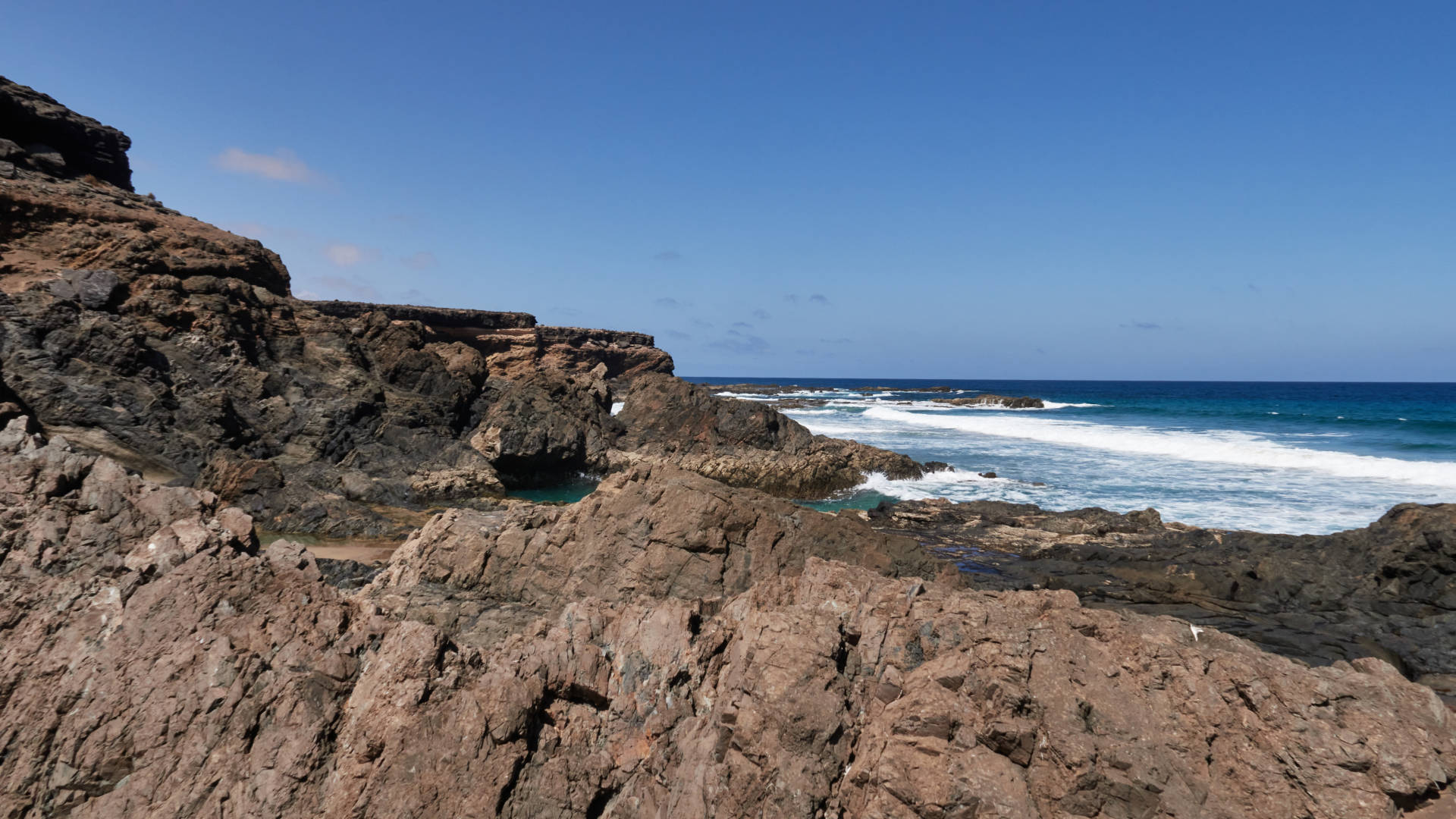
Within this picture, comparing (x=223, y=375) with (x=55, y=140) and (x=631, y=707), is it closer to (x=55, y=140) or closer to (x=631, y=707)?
(x=55, y=140)

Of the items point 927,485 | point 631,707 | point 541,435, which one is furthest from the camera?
point 927,485

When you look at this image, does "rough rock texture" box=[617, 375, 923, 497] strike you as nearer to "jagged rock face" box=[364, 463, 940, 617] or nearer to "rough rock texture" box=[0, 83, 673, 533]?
"rough rock texture" box=[0, 83, 673, 533]

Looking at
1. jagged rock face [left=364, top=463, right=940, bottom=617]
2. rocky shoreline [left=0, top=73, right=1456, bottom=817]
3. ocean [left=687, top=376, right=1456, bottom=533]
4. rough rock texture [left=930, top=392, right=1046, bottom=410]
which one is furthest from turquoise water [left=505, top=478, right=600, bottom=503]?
rough rock texture [left=930, top=392, right=1046, bottom=410]

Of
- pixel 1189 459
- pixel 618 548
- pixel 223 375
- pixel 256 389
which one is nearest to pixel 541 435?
pixel 256 389

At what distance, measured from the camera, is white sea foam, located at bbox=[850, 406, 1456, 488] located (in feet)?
91.7

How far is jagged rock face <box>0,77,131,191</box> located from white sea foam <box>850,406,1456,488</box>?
152 ft

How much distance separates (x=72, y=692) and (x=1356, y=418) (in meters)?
73.2

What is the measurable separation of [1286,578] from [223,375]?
84.6 ft

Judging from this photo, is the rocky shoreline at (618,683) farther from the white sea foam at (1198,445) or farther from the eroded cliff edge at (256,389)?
the white sea foam at (1198,445)

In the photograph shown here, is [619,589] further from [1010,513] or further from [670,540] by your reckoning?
[1010,513]

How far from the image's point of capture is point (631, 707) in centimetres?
483

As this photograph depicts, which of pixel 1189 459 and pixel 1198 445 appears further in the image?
pixel 1198 445

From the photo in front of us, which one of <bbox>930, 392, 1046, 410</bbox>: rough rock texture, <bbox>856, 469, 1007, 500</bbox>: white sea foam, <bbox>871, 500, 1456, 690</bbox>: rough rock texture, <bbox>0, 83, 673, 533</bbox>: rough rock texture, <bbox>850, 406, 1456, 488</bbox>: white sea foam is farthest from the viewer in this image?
<bbox>930, 392, 1046, 410</bbox>: rough rock texture

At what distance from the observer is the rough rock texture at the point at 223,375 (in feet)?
52.5
